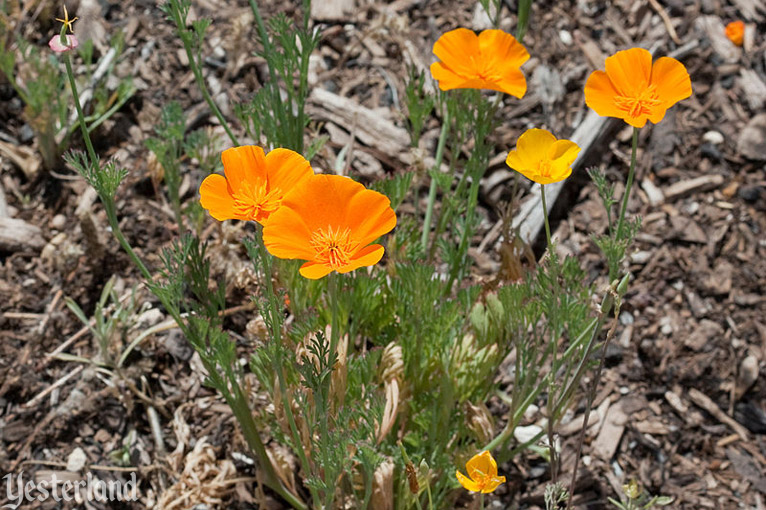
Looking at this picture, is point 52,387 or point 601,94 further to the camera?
point 52,387

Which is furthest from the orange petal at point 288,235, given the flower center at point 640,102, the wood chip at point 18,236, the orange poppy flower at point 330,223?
the wood chip at point 18,236

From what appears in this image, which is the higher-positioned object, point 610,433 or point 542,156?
point 542,156

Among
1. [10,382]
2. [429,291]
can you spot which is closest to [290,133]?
[429,291]

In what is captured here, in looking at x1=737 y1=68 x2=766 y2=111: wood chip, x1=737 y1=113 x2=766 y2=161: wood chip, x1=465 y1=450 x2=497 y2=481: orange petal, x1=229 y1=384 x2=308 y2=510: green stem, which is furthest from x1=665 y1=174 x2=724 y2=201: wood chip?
x1=229 y1=384 x2=308 y2=510: green stem

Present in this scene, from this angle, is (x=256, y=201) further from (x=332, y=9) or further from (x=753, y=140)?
(x=753, y=140)

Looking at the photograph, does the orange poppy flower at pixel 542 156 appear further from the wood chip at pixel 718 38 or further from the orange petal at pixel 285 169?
the wood chip at pixel 718 38

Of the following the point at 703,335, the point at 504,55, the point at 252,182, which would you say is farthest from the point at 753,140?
the point at 252,182

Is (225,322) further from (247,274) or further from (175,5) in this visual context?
(175,5)
